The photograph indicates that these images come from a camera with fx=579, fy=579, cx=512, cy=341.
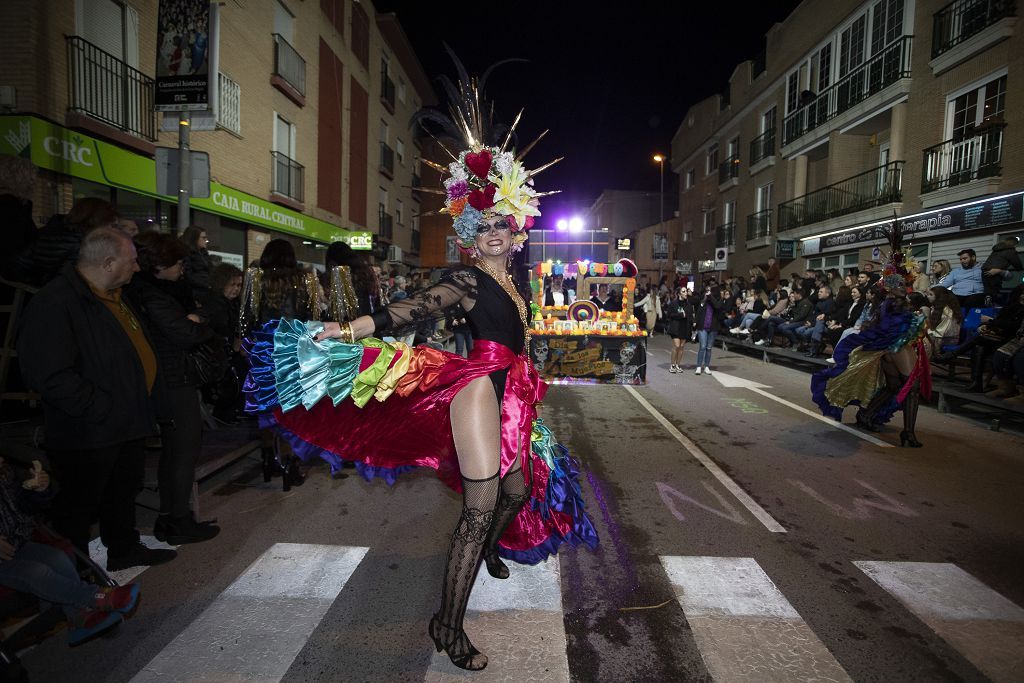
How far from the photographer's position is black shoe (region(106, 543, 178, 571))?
3492 millimetres

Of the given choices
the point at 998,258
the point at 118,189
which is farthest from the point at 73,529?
the point at 998,258

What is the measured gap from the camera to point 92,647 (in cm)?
275

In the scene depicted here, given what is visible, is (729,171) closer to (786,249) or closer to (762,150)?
(762,150)

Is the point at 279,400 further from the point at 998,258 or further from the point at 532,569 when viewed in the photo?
the point at 998,258

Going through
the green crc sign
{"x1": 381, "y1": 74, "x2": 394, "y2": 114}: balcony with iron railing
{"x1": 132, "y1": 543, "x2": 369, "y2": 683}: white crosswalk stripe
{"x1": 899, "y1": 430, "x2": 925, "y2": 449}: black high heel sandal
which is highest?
{"x1": 381, "y1": 74, "x2": 394, "y2": 114}: balcony with iron railing

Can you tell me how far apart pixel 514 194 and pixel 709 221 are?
33.1 meters

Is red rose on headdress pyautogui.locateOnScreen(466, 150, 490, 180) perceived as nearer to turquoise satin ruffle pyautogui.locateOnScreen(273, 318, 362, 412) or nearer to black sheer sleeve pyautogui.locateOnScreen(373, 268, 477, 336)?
black sheer sleeve pyautogui.locateOnScreen(373, 268, 477, 336)

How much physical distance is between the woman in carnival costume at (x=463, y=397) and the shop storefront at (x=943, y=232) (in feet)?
31.2

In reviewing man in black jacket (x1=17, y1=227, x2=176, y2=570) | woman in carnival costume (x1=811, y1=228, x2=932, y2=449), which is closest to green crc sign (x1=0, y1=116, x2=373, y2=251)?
man in black jacket (x1=17, y1=227, x2=176, y2=570)

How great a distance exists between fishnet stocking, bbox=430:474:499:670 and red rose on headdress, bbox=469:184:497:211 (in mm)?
1396

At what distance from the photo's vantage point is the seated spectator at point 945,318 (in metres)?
10.8

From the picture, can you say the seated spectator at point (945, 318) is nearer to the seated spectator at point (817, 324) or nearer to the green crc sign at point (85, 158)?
the seated spectator at point (817, 324)

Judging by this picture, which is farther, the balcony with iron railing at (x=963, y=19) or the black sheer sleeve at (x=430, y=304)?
the balcony with iron railing at (x=963, y=19)

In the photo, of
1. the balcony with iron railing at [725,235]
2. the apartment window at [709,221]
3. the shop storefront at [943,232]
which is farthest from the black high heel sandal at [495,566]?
the apartment window at [709,221]
